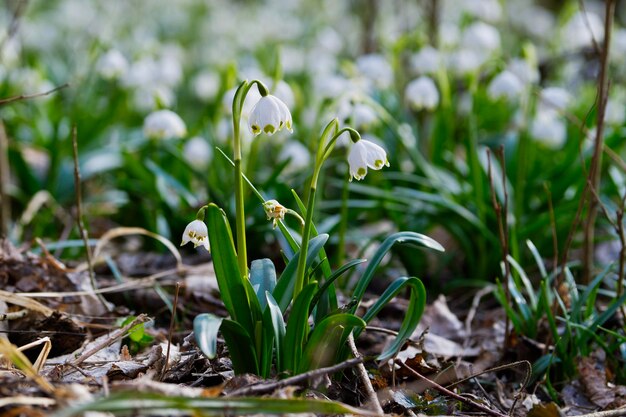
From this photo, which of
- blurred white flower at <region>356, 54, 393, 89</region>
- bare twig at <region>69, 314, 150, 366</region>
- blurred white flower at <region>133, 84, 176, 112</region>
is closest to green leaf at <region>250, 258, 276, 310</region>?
bare twig at <region>69, 314, 150, 366</region>

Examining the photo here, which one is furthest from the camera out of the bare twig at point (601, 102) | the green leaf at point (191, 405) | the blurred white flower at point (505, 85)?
the blurred white flower at point (505, 85)

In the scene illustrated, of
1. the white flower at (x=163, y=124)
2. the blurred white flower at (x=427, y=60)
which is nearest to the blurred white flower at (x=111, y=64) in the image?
the white flower at (x=163, y=124)

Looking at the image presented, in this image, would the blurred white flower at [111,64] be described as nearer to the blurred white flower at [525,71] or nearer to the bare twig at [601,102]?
the blurred white flower at [525,71]

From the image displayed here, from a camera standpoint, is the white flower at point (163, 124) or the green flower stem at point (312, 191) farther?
the white flower at point (163, 124)

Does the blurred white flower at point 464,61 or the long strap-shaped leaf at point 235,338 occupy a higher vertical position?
the blurred white flower at point 464,61

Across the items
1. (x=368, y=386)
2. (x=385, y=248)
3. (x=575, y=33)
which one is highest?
A: (x=575, y=33)

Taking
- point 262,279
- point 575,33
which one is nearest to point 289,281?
point 262,279

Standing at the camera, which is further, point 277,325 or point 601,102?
point 601,102

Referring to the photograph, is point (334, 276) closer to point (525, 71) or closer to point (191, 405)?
point (191, 405)
